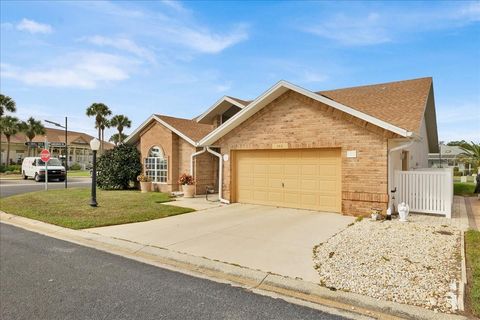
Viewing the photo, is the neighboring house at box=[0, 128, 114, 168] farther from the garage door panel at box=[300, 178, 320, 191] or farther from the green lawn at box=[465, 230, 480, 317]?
the green lawn at box=[465, 230, 480, 317]

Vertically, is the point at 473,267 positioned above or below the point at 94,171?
below

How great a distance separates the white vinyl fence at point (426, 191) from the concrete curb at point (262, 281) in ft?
23.5

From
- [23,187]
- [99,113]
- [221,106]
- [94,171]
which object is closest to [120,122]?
[99,113]

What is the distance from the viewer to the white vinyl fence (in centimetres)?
975

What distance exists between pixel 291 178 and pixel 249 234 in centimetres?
471

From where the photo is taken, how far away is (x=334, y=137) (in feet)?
35.8

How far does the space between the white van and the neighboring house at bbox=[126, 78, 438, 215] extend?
20636 millimetres

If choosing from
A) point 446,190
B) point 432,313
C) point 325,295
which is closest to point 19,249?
point 325,295

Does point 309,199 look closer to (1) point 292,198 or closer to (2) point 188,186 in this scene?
(1) point 292,198

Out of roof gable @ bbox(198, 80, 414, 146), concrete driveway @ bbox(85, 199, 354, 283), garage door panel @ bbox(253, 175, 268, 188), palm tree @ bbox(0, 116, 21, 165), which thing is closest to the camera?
concrete driveway @ bbox(85, 199, 354, 283)

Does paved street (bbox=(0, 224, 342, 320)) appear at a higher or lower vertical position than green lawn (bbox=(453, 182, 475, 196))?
lower

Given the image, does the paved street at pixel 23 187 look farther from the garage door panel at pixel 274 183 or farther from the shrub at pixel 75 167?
the shrub at pixel 75 167

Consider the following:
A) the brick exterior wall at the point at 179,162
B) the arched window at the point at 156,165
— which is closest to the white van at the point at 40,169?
the arched window at the point at 156,165

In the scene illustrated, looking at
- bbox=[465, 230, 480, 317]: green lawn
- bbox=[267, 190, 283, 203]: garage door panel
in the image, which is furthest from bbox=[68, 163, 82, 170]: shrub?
bbox=[465, 230, 480, 317]: green lawn
